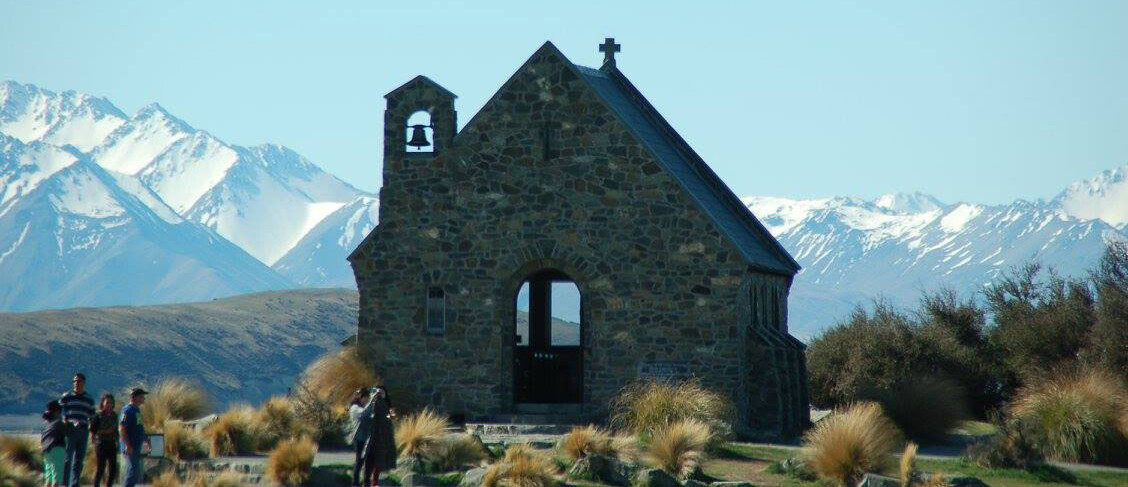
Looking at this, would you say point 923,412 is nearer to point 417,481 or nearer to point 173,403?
point 417,481

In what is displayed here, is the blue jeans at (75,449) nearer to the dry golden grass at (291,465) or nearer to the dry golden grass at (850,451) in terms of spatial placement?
the dry golden grass at (291,465)

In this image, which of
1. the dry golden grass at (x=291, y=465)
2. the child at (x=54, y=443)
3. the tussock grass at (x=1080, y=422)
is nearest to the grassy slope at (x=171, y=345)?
the dry golden grass at (x=291, y=465)

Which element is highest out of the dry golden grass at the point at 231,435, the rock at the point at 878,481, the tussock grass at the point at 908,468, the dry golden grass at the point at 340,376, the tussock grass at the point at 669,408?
the dry golden grass at the point at 340,376

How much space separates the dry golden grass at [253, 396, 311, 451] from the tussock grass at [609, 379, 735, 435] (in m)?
5.72

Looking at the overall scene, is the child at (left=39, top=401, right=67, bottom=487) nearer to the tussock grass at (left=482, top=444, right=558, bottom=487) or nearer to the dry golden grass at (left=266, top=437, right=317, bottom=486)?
the dry golden grass at (left=266, top=437, right=317, bottom=486)

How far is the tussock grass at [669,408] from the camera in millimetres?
30062

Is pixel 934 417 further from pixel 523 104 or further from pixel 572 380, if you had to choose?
pixel 523 104

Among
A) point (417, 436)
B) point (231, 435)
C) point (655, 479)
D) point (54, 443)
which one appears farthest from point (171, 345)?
point (655, 479)

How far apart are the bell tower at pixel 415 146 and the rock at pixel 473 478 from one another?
1026 centimetres

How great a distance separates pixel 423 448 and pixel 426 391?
24.0ft

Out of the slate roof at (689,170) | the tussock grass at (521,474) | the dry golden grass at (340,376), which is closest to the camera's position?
the tussock grass at (521,474)

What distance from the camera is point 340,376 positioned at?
1330 inches

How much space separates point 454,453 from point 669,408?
484 cm

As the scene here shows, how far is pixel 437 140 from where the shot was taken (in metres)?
34.8
